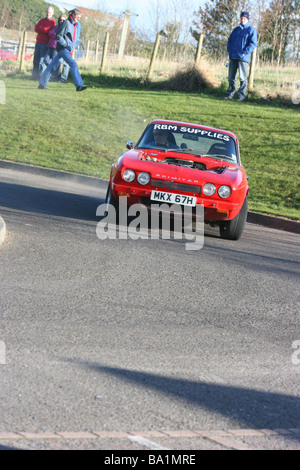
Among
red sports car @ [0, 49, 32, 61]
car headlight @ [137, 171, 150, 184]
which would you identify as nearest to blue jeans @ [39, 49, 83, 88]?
car headlight @ [137, 171, 150, 184]

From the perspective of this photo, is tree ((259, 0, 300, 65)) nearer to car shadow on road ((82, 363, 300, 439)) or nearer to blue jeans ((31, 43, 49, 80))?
blue jeans ((31, 43, 49, 80))

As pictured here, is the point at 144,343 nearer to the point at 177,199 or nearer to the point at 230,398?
the point at 230,398

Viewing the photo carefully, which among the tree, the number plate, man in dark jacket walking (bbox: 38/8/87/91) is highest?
the tree

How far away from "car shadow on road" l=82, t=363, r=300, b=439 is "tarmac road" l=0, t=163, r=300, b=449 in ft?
0.04

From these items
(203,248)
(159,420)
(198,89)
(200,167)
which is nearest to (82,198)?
(200,167)

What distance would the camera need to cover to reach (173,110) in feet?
66.5

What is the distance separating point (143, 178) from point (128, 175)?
21 centimetres

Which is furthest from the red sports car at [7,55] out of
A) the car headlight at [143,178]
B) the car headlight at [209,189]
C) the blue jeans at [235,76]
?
the car headlight at [209,189]

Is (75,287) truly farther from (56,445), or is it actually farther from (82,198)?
(82,198)

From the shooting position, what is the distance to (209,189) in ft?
27.3

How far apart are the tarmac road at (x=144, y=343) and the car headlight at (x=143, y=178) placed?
2.69ft

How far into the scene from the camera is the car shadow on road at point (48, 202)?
9.45 meters

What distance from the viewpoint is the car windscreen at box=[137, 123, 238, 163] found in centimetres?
962
